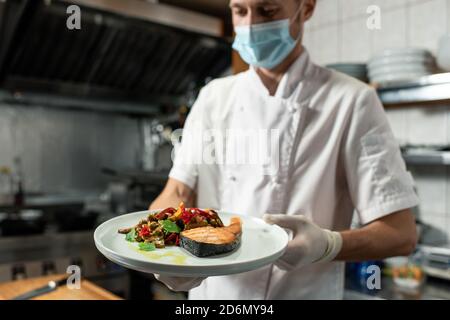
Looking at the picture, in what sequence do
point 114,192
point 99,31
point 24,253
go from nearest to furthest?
1. point 114,192
2. point 24,253
3. point 99,31

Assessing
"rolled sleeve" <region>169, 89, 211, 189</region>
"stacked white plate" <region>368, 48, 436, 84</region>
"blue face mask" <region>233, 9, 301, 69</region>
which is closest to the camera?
"blue face mask" <region>233, 9, 301, 69</region>

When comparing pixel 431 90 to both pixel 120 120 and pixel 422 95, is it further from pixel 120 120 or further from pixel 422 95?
pixel 120 120

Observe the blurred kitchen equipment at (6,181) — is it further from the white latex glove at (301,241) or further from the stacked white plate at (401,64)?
the white latex glove at (301,241)

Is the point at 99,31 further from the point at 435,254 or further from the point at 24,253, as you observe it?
the point at 435,254

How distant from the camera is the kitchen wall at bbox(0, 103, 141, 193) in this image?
315cm

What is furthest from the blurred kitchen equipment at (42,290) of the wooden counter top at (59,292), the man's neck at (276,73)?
the man's neck at (276,73)

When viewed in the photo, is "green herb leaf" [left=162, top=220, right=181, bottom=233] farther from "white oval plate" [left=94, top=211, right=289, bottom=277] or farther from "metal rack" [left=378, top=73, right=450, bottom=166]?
"metal rack" [left=378, top=73, right=450, bottom=166]

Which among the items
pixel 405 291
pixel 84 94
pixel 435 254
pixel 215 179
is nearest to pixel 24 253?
pixel 84 94

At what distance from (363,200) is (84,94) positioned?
2.59 meters

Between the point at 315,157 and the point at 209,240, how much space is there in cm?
32

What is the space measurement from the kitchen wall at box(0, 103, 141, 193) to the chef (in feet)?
7.41

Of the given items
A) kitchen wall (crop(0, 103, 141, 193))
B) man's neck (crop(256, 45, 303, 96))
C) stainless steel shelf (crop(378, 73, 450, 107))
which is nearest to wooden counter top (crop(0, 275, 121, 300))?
man's neck (crop(256, 45, 303, 96))
